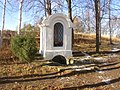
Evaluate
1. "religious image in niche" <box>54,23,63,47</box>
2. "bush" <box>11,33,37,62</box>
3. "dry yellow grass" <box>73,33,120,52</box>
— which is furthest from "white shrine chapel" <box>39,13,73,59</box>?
"dry yellow grass" <box>73,33,120,52</box>

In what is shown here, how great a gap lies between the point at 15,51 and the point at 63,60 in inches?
149

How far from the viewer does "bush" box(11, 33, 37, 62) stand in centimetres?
1383

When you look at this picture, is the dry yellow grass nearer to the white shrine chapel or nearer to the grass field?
the white shrine chapel

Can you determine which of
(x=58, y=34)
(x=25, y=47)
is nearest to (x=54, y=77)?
(x=25, y=47)

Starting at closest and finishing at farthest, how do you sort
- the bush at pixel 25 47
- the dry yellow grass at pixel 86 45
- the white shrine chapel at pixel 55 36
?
1. the bush at pixel 25 47
2. the white shrine chapel at pixel 55 36
3. the dry yellow grass at pixel 86 45

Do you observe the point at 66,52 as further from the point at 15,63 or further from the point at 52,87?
the point at 52,87

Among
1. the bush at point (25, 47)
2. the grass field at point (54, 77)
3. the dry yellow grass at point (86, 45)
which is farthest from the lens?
the dry yellow grass at point (86, 45)

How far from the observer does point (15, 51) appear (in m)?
A: 14.6

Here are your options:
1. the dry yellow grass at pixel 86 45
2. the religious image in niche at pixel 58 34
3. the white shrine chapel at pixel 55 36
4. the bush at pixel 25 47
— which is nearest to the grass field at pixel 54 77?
the bush at pixel 25 47

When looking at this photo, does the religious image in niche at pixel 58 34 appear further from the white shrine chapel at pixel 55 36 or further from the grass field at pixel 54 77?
the grass field at pixel 54 77

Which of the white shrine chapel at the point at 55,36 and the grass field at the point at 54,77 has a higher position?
the white shrine chapel at the point at 55,36

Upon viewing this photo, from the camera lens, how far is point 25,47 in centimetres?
1382

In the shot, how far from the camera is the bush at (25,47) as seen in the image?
45.4 feet

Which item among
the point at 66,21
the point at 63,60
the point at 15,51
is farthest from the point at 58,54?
the point at 15,51
